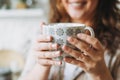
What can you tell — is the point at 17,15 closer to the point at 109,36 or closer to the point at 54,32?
the point at 109,36

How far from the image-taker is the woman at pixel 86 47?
1.98 ft

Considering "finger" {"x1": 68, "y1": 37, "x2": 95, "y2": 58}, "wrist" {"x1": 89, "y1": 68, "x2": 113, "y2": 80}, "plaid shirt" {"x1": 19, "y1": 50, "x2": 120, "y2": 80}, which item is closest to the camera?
"finger" {"x1": 68, "y1": 37, "x2": 95, "y2": 58}

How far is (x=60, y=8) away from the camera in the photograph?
105 centimetres

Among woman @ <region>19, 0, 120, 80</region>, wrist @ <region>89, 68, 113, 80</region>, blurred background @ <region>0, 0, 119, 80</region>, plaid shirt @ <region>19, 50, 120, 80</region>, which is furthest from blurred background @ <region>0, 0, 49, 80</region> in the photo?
wrist @ <region>89, 68, 113, 80</region>

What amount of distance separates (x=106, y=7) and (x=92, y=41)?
0.47m

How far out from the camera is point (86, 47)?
0.59 meters

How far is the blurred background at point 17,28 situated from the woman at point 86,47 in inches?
33.7

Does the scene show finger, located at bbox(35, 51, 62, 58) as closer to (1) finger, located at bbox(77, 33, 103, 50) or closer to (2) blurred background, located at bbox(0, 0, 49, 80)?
(1) finger, located at bbox(77, 33, 103, 50)

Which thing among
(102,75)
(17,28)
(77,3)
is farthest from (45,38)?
(17,28)

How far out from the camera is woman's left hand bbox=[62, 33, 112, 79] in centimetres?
58

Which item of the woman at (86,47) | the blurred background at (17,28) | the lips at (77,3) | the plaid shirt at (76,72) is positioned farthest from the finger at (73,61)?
the blurred background at (17,28)

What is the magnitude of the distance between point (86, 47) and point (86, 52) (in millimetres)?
13

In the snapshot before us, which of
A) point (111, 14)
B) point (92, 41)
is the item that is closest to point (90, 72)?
point (92, 41)

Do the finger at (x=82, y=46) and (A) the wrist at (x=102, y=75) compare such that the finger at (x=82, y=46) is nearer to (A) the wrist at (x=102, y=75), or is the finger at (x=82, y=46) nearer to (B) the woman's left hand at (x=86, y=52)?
(B) the woman's left hand at (x=86, y=52)
